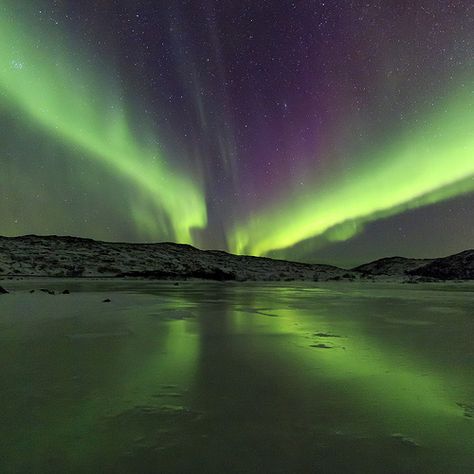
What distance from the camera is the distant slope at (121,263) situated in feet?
244

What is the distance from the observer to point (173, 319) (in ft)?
44.1

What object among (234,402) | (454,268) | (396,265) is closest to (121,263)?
(234,402)

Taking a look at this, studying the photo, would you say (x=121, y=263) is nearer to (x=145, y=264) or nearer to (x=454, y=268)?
(x=145, y=264)

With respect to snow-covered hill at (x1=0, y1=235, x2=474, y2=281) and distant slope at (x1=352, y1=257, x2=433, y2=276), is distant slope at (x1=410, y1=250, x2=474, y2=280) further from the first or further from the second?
distant slope at (x1=352, y1=257, x2=433, y2=276)

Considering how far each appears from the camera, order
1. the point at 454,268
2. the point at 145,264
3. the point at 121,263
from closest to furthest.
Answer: the point at 121,263 < the point at 145,264 < the point at 454,268

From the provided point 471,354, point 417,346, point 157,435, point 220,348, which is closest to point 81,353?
point 220,348

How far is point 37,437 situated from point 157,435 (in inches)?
46.5

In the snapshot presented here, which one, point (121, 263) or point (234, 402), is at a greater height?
point (121, 263)

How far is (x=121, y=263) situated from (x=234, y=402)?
301 ft

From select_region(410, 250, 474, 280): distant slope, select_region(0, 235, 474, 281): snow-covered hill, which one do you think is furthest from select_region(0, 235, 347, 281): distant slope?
select_region(410, 250, 474, 280): distant slope

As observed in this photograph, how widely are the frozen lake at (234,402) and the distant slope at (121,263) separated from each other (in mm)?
63303

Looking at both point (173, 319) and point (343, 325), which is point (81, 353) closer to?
point (173, 319)

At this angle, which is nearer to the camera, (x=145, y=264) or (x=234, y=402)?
(x=234, y=402)

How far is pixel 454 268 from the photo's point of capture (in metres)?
122
